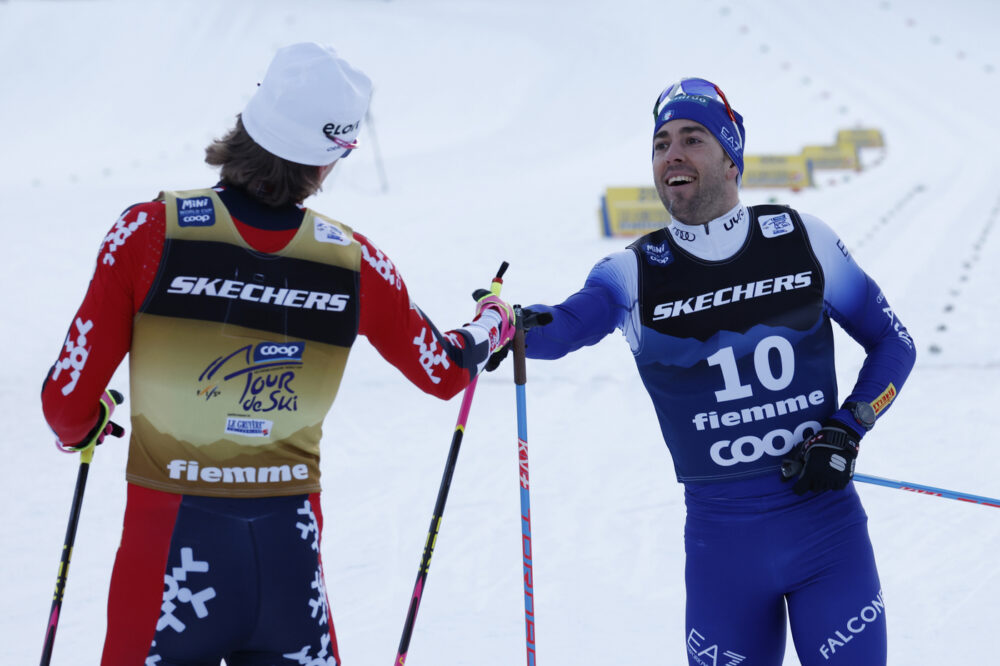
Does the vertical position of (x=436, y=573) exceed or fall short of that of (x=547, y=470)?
it falls short

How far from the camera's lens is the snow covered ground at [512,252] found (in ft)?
17.2

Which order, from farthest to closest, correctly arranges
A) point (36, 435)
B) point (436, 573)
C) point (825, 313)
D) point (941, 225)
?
point (941, 225) → point (36, 435) → point (436, 573) → point (825, 313)

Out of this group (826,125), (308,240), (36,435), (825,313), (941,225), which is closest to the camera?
(308,240)

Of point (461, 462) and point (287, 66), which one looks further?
point (461, 462)

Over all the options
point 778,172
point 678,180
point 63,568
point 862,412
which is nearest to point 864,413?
point 862,412

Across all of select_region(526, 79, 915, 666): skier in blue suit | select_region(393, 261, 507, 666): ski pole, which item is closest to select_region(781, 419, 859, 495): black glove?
select_region(526, 79, 915, 666): skier in blue suit

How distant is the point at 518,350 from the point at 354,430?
519cm

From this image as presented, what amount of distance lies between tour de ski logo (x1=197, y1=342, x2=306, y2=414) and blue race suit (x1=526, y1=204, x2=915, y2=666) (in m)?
1.08

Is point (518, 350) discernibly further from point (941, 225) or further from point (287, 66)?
point (941, 225)

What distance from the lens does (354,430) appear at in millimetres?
8016

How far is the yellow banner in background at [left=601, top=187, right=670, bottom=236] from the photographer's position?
15.3 m

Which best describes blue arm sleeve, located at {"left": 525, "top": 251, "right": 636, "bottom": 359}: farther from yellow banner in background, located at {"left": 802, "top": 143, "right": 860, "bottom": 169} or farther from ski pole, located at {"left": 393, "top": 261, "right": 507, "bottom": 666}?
yellow banner in background, located at {"left": 802, "top": 143, "right": 860, "bottom": 169}

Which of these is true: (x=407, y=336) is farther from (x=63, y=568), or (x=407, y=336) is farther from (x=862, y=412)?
(x=862, y=412)

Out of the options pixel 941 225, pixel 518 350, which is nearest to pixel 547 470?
pixel 518 350
